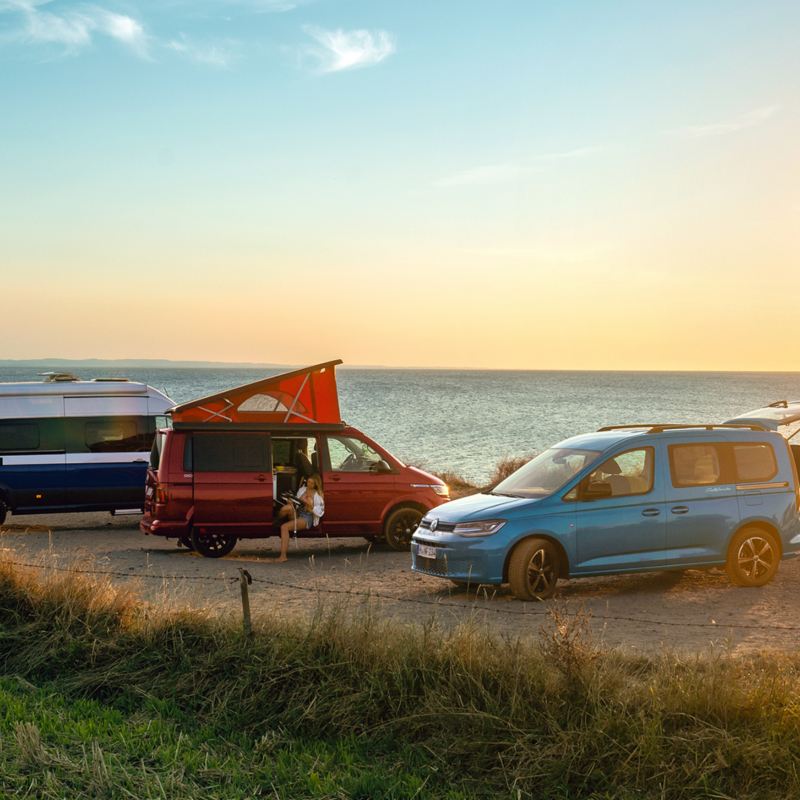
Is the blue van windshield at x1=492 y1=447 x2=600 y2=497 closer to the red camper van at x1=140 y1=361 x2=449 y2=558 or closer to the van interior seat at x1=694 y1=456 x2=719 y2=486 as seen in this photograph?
the van interior seat at x1=694 y1=456 x2=719 y2=486

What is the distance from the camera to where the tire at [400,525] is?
1639cm

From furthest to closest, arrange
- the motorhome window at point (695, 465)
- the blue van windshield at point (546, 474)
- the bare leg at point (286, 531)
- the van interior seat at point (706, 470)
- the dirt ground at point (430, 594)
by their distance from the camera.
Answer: the bare leg at point (286, 531)
the van interior seat at point (706, 470)
the motorhome window at point (695, 465)
the blue van windshield at point (546, 474)
the dirt ground at point (430, 594)

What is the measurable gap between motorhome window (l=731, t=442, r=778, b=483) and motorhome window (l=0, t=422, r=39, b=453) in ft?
39.4

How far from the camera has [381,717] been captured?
24.0 feet

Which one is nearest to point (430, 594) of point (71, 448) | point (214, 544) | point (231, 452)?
point (231, 452)

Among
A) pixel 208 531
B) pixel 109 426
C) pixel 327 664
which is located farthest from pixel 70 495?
pixel 327 664

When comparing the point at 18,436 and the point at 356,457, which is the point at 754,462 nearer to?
the point at 356,457

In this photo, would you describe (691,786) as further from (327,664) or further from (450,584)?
(450,584)

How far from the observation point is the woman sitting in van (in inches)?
618

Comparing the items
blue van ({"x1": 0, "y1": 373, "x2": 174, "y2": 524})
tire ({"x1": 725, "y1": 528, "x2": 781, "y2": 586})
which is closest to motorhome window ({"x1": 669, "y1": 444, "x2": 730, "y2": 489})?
tire ({"x1": 725, "y1": 528, "x2": 781, "y2": 586})

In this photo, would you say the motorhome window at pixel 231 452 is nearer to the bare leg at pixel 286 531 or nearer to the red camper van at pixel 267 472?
the red camper van at pixel 267 472

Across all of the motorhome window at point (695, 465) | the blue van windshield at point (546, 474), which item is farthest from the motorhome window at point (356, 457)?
the motorhome window at point (695, 465)

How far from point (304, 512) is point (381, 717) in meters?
8.74

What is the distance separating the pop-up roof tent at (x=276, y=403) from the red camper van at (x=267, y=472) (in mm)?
15
